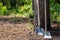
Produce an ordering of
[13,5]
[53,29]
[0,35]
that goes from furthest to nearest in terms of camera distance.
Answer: [13,5]
[53,29]
[0,35]

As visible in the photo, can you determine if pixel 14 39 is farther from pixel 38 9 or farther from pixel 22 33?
pixel 38 9

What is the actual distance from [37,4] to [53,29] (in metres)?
0.97

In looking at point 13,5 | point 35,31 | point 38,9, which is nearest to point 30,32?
point 35,31

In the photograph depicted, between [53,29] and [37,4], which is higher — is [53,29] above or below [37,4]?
below

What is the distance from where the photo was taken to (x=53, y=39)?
611 centimetres

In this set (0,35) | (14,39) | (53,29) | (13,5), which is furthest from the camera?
(13,5)

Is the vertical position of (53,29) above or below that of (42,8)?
below

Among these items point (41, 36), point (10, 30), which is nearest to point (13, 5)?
point (10, 30)

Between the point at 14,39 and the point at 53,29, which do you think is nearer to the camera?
the point at 14,39

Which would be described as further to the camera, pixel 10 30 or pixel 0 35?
pixel 10 30

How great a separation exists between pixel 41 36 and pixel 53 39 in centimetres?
39

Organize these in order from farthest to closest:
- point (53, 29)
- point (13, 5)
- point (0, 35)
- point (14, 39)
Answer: point (13, 5) → point (53, 29) → point (0, 35) → point (14, 39)

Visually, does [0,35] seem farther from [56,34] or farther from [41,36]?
[56,34]

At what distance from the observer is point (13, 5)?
1602cm
